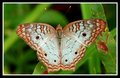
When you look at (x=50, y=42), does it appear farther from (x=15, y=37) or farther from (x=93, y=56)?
(x=15, y=37)

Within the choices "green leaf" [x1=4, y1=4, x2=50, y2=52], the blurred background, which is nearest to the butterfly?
the blurred background

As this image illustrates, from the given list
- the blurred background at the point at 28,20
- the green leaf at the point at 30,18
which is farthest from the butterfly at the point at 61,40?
the green leaf at the point at 30,18

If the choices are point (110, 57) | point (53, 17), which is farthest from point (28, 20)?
point (110, 57)

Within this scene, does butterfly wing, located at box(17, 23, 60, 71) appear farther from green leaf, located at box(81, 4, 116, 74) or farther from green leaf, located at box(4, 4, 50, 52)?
green leaf, located at box(4, 4, 50, 52)

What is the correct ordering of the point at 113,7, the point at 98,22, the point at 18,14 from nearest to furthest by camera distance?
the point at 98,22, the point at 113,7, the point at 18,14

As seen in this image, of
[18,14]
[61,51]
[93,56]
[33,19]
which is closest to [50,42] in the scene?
[61,51]

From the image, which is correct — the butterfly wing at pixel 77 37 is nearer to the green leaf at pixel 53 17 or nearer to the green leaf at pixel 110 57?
the green leaf at pixel 110 57

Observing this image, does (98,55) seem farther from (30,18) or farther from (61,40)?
(30,18)
